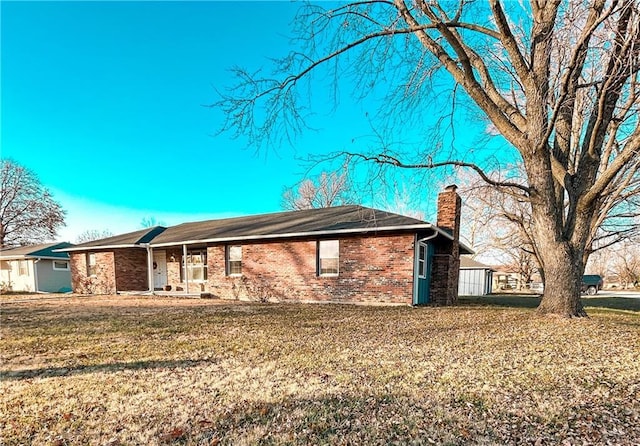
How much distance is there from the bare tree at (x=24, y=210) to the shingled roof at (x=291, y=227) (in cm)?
1512

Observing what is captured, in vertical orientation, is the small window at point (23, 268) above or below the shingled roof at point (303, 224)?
below

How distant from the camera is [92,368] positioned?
389 centimetres

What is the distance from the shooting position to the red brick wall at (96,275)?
50.5 ft

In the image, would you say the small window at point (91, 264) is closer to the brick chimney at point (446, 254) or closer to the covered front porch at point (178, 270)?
the covered front porch at point (178, 270)

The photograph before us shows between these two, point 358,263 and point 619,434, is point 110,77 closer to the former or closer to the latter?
point 358,263

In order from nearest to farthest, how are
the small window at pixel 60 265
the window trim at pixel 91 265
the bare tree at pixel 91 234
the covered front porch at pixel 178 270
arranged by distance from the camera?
the covered front porch at pixel 178 270
the window trim at pixel 91 265
the small window at pixel 60 265
the bare tree at pixel 91 234

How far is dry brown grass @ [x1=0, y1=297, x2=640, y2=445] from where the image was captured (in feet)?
7.71

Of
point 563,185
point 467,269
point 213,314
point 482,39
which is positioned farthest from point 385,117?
point 467,269

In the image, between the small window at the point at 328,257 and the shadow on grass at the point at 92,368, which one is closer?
the shadow on grass at the point at 92,368

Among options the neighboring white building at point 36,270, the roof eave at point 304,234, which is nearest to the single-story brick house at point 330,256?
the roof eave at point 304,234

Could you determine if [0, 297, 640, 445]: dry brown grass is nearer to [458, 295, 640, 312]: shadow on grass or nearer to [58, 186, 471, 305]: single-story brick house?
[58, 186, 471, 305]: single-story brick house

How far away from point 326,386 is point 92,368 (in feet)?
9.53

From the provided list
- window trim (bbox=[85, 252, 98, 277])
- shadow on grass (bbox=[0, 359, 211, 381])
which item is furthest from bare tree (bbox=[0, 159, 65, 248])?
shadow on grass (bbox=[0, 359, 211, 381])

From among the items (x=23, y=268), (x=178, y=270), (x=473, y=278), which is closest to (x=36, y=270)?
(x=23, y=268)
